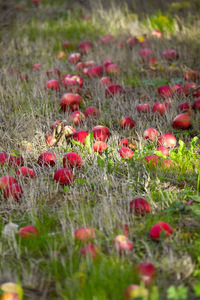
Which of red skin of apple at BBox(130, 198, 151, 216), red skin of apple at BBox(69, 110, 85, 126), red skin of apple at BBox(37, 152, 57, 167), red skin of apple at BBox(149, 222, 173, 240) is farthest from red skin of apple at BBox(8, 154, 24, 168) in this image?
red skin of apple at BBox(149, 222, 173, 240)

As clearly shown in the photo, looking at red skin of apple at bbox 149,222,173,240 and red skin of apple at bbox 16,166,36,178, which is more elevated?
red skin of apple at bbox 16,166,36,178

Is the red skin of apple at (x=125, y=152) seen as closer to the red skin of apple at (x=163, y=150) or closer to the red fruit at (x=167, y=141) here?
the red skin of apple at (x=163, y=150)

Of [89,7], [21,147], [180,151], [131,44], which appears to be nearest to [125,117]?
[180,151]

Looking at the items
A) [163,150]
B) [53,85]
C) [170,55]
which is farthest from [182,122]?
[170,55]

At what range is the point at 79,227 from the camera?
6.77 feet

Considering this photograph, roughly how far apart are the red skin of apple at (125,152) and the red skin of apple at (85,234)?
3.23ft

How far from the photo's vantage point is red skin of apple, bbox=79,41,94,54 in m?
5.66

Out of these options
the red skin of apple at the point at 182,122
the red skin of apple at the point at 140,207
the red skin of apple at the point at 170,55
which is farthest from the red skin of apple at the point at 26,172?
the red skin of apple at the point at 170,55

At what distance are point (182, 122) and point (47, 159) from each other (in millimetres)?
1330

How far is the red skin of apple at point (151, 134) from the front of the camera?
316 centimetres

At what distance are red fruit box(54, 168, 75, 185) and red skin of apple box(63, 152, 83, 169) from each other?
166 millimetres

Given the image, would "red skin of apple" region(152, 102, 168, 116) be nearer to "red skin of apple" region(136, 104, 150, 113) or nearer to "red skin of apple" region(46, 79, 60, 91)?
"red skin of apple" region(136, 104, 150, 113)

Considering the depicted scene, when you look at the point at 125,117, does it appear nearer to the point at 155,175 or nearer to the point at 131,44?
the point at 155,175

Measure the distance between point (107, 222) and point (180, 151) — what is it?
1.08 m
